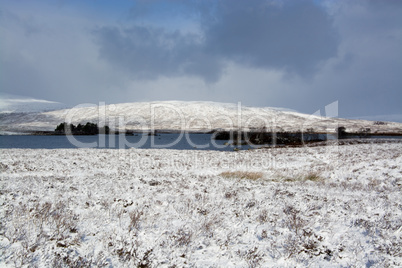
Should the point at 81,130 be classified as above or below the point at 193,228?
above

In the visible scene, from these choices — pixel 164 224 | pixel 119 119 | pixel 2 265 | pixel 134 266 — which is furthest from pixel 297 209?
pixel 119 119

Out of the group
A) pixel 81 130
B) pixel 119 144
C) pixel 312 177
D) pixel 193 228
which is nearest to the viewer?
pixel 193 228

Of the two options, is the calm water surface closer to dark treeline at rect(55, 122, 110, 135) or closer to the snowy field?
dark treeline at rect(55, 122, 110, 135)

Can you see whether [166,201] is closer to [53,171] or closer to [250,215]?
[250,215]

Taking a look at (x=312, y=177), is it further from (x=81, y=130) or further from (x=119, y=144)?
(x=81, y=130)

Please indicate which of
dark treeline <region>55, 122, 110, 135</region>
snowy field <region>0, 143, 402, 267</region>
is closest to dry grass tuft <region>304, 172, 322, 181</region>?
snowy field <region>0, 143, 402, 267</region>

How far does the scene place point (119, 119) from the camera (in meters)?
185

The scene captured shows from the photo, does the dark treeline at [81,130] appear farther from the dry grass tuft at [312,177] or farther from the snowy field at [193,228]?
the dry grass tuft at [312,177]

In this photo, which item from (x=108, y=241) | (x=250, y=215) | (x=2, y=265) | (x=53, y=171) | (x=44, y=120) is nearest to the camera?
(x=2, y=265)

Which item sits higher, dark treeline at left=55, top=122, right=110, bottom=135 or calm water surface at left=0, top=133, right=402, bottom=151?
dark treeline at left=55, top=122, right=110, bottom=135

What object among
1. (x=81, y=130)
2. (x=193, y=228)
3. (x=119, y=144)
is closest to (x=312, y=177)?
(x=193, y=228)

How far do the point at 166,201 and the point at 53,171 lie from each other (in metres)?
11.0

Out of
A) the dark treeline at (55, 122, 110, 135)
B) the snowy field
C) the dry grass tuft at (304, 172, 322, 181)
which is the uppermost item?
the dark treeline at (55, 122, 110, 135)

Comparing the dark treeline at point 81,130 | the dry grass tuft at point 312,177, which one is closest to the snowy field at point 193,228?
the dry grass tuft at point 312,177
